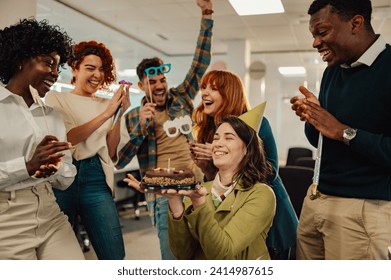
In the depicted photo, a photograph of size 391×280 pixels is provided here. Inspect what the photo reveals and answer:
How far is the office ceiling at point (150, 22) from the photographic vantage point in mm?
1780

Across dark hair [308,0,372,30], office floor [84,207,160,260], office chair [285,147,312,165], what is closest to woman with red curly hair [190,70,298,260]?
dark hair [308,0,372,30]

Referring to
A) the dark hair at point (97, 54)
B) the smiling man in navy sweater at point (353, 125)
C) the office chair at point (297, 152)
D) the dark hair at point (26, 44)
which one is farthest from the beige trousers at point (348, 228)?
the office chair at point (297, 152)

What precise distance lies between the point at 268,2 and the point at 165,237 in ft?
3.93

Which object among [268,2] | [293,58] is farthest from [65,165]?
[293,58]

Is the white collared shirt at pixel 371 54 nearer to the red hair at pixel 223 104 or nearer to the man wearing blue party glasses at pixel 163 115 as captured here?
the red hair at pixel 223 104

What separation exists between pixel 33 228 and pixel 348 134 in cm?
107

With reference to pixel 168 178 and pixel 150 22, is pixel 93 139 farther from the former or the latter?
pixel 150 22

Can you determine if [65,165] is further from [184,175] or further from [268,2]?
[268,2]

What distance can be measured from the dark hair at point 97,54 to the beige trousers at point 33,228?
1.61 feet

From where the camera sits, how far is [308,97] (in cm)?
134

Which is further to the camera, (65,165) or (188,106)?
(188,106)

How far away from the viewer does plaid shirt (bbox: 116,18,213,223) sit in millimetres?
1642

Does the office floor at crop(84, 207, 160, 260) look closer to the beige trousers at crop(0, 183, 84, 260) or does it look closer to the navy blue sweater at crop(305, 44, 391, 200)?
the beige trousers at crop(0, 183, 84, 260)
